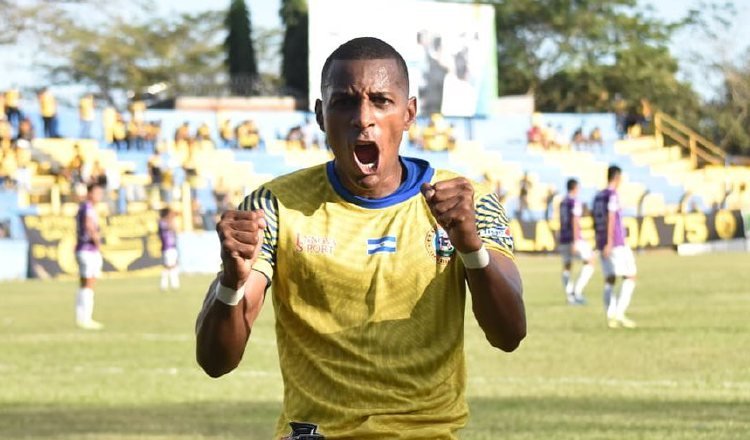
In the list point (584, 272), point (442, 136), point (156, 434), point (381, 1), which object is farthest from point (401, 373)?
point (442, 136)

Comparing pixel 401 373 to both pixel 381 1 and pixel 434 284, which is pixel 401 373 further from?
pixel 381 1

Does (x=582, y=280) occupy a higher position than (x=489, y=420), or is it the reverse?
(x=489, y=420)

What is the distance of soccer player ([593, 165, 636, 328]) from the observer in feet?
73.2

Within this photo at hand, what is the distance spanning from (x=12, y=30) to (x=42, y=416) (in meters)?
38.7

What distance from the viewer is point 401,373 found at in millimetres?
4785

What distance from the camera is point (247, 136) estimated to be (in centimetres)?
5478

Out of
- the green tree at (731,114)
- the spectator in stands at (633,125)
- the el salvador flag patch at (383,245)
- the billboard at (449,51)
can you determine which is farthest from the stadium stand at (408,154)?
the el salvador flag patch at (383,245)

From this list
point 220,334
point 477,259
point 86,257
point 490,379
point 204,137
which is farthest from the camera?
point 204,137

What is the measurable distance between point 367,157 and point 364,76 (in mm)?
252

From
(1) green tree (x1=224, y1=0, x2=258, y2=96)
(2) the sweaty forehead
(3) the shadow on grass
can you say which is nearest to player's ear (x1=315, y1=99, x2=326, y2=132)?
(2) the sweaty forehead

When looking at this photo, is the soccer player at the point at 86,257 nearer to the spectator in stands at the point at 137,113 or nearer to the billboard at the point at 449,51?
the billboard at the point at 449,51

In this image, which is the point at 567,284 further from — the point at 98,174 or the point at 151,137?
the point at 151,137

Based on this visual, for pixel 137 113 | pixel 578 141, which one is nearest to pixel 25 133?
pixel 137 113

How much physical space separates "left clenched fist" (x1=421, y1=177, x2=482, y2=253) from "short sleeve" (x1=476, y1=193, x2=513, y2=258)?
341 mm
